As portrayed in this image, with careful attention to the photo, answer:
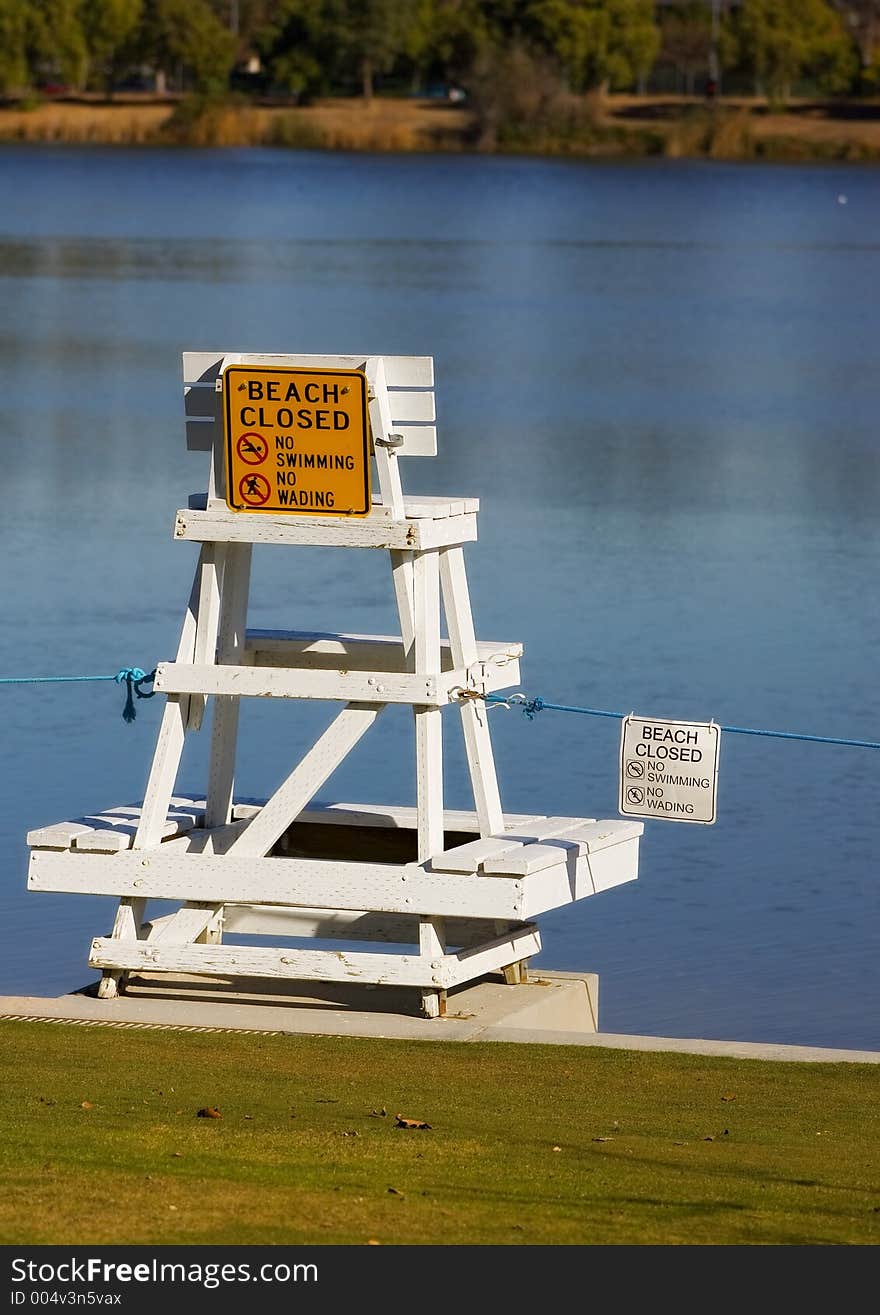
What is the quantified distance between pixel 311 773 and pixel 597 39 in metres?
174

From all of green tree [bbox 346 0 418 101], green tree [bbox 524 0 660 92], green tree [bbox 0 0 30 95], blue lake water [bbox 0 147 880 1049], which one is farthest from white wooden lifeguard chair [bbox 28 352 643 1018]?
green tree [bbox 346 0 418 101]

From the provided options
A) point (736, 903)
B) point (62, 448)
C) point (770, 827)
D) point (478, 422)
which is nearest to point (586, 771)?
point (770, 827)

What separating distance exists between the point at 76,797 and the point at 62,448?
52.9 feet

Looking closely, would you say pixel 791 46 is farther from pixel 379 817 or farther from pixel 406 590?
pixel 406 590

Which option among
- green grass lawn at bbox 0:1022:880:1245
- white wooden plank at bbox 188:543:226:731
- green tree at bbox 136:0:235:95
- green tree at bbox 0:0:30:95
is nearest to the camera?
green grass lawn at bbox 0:1022:880:1245

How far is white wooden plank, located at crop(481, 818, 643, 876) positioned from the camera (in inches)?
386

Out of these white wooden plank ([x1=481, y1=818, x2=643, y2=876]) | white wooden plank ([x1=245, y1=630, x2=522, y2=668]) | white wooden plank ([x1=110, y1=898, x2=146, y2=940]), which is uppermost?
white wooden plank ([x1=245, y1=630, x2=522, y2=668])

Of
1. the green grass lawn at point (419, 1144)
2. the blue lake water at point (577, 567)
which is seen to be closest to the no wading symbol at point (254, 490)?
the green grass lawn at point (419, 1144)

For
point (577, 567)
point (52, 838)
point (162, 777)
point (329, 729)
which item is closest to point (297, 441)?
point (329, 729)

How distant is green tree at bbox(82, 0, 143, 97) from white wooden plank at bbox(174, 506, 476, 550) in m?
172

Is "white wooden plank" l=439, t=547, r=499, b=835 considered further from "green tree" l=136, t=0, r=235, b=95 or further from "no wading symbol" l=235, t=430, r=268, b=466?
"green tree" l=136, t=0, r=235, b=95

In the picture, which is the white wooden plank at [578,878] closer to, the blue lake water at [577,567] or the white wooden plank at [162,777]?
the blue lake water at [577,567]

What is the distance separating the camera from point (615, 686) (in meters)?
18.2

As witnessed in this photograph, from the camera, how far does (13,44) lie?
557 feet
